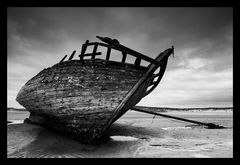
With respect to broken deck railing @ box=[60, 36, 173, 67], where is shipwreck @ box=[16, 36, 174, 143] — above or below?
below

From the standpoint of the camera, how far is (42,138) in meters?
5.99

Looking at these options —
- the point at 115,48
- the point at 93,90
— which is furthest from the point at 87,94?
the point at 115,48

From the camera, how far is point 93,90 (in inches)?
218

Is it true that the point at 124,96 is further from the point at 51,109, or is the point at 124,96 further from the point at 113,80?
the point at 51,109

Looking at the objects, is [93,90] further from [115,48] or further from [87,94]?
[115,48]

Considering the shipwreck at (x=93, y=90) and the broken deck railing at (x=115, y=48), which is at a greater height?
the broken deck railing at (x=115, y=48)

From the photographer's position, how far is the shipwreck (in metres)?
5.38

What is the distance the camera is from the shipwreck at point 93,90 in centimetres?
538

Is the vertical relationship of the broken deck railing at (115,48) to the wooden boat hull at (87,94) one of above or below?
above

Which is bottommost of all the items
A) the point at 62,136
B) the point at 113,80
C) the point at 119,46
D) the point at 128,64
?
the point at 62,136

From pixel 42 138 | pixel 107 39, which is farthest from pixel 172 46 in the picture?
pixel 42 138

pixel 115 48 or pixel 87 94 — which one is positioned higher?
pixel 115 48
